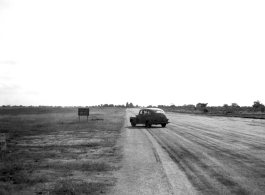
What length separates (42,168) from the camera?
8344mm

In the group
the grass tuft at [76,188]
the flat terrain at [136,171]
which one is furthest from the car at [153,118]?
the grass tuft at [76,188]

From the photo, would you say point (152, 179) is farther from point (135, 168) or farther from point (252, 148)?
point (252, 148)

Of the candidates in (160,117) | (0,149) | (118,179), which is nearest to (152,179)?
(118,179)

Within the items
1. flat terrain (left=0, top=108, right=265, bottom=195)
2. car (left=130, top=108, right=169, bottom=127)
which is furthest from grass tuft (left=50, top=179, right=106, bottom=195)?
car (left=130, top=108, right=169, bottom=127)

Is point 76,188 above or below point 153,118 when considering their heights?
below

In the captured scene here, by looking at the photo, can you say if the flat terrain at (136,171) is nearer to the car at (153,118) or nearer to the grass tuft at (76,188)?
the grass tuft at (76,188)

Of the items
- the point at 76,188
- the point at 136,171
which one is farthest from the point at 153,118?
the point at 76,188

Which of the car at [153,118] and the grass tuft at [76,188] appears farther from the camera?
the car at [153,118]

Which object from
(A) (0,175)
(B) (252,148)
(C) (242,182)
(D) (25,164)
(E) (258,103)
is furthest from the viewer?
(E) (258,103)

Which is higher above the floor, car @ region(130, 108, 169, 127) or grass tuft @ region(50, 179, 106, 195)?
car @ region(130, 108, 169, 127)

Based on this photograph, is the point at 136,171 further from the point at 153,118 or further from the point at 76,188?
the point at 153,118

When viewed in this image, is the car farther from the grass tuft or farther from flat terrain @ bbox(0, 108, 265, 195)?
the grass tuft

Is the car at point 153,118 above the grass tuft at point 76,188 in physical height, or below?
above

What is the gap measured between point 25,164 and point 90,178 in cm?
312
